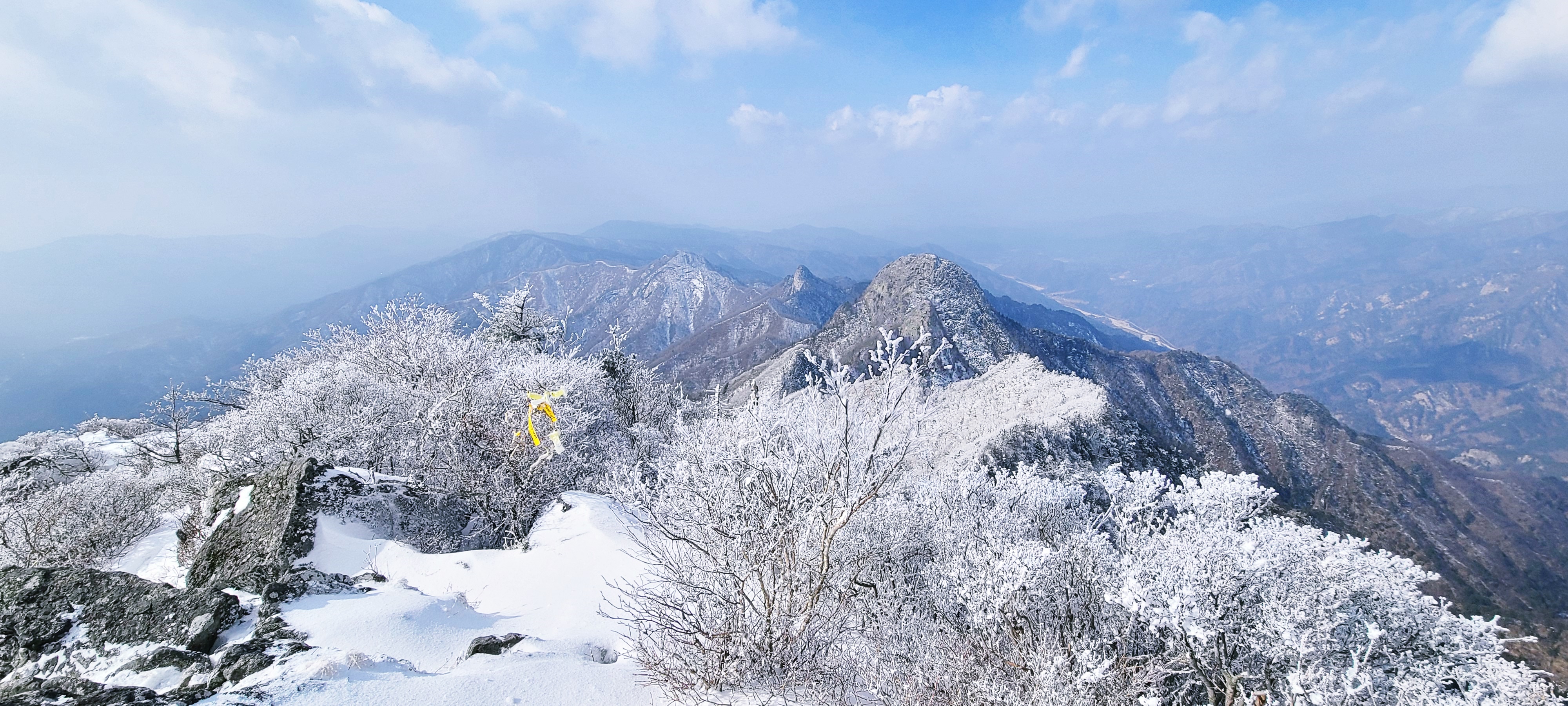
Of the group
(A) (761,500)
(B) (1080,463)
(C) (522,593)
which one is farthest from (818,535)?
(B) (1080,463)

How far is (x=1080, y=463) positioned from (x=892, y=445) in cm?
3516

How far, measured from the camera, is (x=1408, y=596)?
39.6ft

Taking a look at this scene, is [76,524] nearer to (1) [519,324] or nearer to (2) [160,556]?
(2) [160,556]

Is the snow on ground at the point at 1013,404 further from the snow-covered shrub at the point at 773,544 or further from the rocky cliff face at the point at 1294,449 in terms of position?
the snow-covered shrub at the point at 773,544

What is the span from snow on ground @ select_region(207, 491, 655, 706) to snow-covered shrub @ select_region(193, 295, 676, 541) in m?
4.00

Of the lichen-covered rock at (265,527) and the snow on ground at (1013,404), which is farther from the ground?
the lichen-covered rock at (265,527)

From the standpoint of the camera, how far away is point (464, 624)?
970 cm

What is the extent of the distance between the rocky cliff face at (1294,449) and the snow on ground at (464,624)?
54502 mm

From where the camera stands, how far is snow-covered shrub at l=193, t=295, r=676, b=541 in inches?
749

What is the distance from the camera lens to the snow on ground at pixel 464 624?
6.66 metres

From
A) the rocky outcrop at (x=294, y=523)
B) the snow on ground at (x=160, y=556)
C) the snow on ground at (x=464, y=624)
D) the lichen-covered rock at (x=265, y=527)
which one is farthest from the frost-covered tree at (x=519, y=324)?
the snow on ground at (x=464, y=624)

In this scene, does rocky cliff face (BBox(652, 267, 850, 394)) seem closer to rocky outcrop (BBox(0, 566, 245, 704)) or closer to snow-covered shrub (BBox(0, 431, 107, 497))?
snow-covered shrub (BBox(0, 431, 107, 497))

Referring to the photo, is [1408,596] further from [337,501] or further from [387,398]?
[387,398]

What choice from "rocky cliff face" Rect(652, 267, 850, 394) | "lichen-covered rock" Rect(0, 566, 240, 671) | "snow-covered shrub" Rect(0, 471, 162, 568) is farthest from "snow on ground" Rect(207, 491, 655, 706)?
"rocky cliff face" Rect(652, 267, 850, 394)
